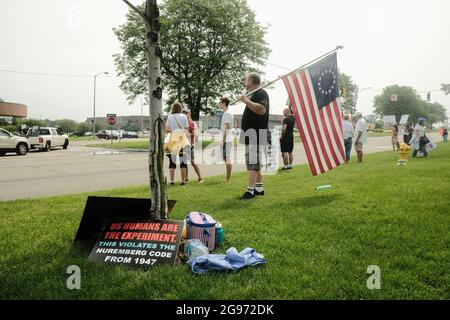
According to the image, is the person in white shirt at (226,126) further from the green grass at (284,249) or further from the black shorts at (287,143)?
the black shorts at (287,143)

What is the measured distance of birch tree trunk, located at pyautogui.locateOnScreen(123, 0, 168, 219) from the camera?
3904mm

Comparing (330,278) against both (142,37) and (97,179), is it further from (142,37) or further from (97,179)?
(142,37)

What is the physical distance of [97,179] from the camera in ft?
33.7

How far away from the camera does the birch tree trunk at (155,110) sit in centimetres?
390

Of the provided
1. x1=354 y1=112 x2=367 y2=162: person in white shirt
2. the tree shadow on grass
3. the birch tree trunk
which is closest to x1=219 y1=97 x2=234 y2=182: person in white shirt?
the tree shadow on grass

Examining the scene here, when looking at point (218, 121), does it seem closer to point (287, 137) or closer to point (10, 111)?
point (10, 111)

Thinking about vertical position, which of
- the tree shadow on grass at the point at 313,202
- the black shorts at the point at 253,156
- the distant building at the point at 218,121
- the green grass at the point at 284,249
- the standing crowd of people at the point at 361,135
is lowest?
the green grass at the point at 284,249

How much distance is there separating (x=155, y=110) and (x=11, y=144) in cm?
2067

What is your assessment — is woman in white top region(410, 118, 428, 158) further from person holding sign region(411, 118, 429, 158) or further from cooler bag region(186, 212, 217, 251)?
cooler bag region(186, 212, 217, 251)

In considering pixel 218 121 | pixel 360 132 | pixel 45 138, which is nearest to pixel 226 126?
pixel 360 132

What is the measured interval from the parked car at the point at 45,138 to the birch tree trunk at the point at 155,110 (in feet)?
82.0

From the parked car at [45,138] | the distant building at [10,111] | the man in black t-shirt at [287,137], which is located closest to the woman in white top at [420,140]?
the man in black t-shirt at [287,137]
